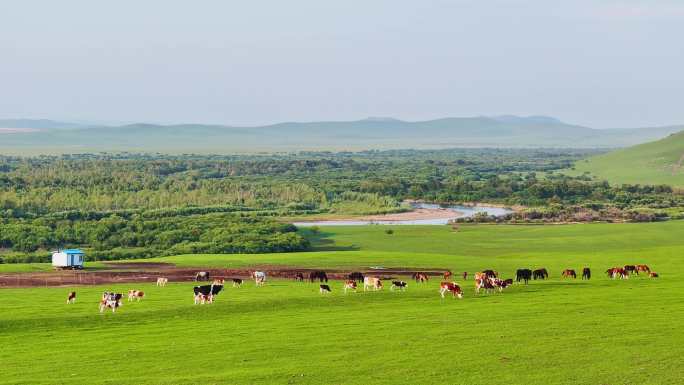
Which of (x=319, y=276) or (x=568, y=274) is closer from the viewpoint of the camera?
(x=319, y=276)

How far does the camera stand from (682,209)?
11994cm

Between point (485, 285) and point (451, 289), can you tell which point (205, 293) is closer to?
point (451, 289)

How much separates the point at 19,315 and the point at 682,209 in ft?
334

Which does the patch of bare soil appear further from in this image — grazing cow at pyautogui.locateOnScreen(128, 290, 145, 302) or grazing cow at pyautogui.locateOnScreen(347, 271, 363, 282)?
grazing cow at pyautogui.locateOnScreen(128, 290, 145, 302)

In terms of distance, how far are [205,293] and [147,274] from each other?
13.0 m

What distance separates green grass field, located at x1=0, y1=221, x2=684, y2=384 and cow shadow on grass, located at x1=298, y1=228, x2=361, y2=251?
1299 inches

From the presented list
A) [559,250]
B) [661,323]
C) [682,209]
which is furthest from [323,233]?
[661,323]

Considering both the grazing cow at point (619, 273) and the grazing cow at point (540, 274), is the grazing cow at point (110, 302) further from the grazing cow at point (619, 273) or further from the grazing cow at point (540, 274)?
the grazing cow at point (619, 273)

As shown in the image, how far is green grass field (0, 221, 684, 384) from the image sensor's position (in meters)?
25.5

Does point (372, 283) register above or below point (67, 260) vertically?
above

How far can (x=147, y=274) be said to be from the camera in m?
51.1

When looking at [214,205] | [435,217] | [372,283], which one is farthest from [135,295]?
[214,205]

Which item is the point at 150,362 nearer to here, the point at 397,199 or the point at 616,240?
the point at 616,240

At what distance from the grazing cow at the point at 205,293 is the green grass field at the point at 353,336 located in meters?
0.53
